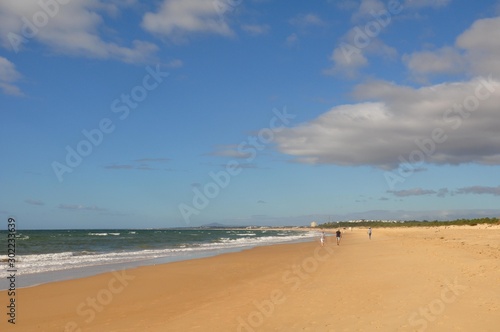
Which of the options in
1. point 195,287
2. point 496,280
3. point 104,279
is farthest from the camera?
point 104,279

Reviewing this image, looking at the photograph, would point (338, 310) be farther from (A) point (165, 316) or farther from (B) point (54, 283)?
(B) point (54, 283)

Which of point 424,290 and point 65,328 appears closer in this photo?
point 65,328

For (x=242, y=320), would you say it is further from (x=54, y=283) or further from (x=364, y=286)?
(x=54, y=283)

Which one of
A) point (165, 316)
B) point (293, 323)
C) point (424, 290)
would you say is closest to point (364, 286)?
point (424, 290)

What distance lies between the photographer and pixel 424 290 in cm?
1302

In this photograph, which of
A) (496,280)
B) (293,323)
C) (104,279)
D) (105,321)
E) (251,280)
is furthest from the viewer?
(104,279)

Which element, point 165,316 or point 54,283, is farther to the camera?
point 54,283

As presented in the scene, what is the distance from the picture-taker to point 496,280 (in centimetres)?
1391

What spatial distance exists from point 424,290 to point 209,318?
22.6ft

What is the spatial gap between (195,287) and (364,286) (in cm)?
725

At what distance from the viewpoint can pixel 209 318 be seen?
11406 millimetres

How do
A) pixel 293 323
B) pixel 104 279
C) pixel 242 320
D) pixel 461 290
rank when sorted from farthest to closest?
pixel 104 279, pixel 461 290, pixel 242 320, pixel 293 323

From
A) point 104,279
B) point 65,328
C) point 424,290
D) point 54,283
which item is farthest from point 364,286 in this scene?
point 54,283

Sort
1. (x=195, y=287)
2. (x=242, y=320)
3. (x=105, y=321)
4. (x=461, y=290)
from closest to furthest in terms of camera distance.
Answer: (x=242, y=320), (x=105, y=321), (x=461, y=290), (x=195, y=287)
